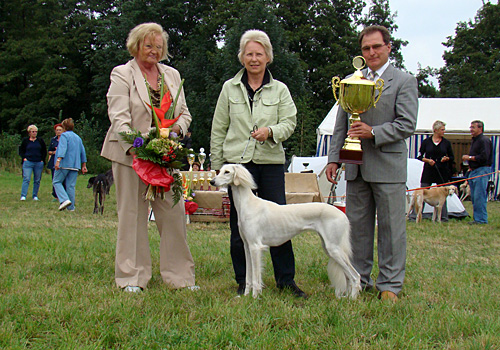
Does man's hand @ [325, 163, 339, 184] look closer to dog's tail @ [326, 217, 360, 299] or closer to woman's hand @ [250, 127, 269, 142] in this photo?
dog's tail @ [326, 217, 360, 299]

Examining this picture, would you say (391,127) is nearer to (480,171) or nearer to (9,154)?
(480,171)

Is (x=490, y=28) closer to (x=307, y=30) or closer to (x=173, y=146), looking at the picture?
(x=307, y=30)

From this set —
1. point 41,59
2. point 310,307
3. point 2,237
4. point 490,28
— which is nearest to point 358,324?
point 310,307

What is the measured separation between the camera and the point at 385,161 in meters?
4.12

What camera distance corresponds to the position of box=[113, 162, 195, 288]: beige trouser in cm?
438

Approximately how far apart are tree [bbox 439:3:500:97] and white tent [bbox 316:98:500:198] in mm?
18960

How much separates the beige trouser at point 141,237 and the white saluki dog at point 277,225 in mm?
717

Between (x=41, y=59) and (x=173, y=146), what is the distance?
3623cm

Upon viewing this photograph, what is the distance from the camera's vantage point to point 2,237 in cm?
656

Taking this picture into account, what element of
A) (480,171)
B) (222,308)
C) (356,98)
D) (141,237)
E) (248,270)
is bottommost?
(222,308)

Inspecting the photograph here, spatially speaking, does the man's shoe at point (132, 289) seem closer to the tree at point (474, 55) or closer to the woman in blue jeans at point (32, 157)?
the woman in blue jeans at point (32, 157)

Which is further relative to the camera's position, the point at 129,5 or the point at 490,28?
the point at 490,28

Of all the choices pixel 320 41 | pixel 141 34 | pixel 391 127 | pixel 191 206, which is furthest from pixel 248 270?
pixel 320 41

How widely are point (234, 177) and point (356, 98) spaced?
1185 mm
